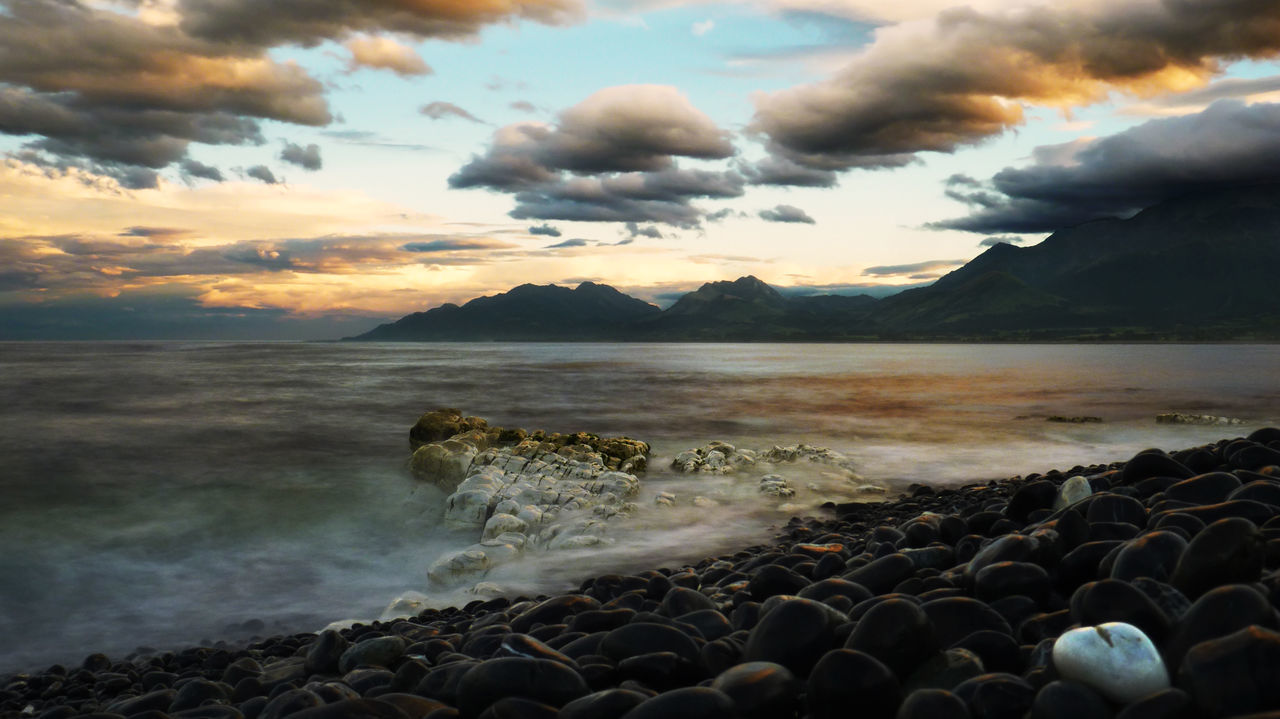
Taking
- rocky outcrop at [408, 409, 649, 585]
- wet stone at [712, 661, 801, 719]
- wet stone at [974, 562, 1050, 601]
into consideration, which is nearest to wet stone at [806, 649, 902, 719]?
Result: wet stone at [712, 661, 801, 719]

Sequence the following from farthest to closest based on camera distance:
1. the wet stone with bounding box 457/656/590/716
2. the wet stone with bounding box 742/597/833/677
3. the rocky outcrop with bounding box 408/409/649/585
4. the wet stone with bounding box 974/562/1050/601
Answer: the rocky outcrop with bounding box 408/409/649/585 → the wet stone with bounding box 974/562/1050/601 → the wet stone with bounding box 742/597/833/677 → the wet stone with bounding box 457/656/590/716

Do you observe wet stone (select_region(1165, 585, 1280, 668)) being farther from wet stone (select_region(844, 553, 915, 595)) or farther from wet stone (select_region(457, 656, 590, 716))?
wet stone (select_region(457, 656, 590, 716))

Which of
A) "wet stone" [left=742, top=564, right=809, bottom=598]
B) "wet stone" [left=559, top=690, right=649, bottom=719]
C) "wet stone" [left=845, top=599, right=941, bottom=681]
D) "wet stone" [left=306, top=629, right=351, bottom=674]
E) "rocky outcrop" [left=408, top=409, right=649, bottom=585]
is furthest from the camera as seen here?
"rocky outcrop" [left=408, top=409, right=649, bottom=585]

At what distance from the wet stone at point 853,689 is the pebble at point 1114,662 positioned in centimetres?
65

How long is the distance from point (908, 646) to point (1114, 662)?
756mm

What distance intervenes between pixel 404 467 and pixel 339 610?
9.92m

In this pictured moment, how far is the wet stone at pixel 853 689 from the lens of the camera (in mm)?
2850

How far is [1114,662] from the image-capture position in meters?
2.59

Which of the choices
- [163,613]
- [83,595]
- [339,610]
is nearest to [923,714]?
[339,610]

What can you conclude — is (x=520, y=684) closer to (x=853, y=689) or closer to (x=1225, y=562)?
(x=853, y=689)

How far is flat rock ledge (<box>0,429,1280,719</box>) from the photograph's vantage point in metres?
2.60

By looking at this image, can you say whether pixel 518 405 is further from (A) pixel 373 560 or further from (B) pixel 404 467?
(A) pixel 373 560

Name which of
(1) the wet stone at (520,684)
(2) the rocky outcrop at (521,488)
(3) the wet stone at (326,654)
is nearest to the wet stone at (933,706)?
(1) the wet stone at (520,684)

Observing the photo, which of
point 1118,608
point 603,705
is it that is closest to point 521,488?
point 603,705
